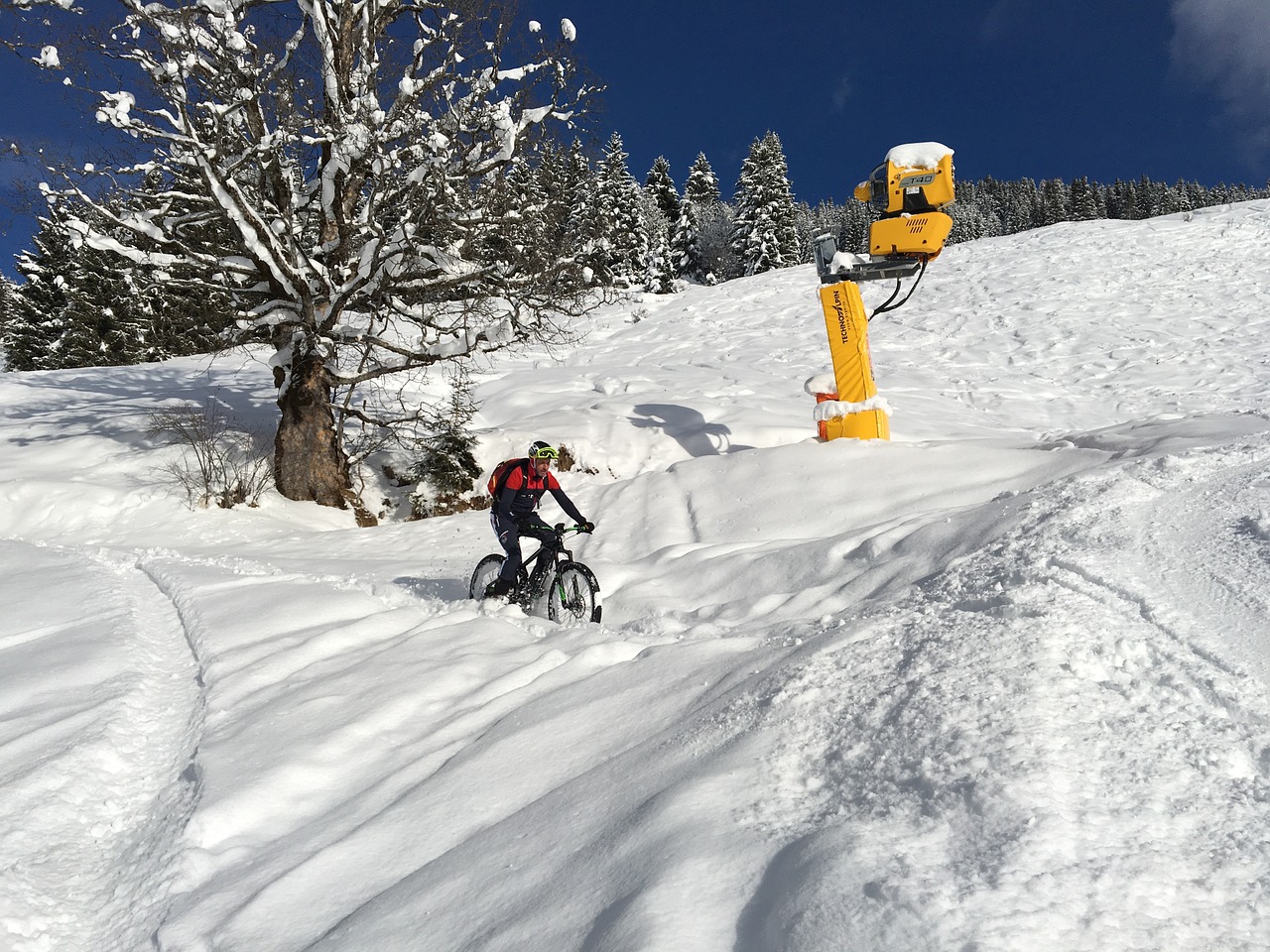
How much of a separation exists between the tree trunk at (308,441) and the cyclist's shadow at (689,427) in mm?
5064

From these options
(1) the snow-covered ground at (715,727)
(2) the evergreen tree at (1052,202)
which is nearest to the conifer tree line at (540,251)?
(1) the snow-covered ground at (715,727)

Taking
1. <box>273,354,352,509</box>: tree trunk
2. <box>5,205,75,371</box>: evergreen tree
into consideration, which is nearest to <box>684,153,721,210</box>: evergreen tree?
<box>5,205,75,371</box>: evergreen tree

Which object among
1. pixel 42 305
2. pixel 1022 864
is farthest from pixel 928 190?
pixel 42 305

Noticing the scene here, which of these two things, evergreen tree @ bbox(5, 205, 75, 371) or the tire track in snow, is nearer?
the tire track in snow

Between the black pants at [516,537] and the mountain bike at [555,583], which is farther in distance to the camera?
the black pants at [516,537]

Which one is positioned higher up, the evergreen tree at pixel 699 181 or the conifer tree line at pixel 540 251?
the evergreen tree at pixel 699 181

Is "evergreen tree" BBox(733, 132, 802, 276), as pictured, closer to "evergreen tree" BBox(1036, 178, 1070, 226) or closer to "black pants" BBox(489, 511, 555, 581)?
"black pants" BBox(489, 511, 555, 581)

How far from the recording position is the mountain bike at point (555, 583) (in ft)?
21.1

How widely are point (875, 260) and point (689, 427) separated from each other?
4.67 meters

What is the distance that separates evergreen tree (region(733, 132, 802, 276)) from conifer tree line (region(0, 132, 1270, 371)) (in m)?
0.08

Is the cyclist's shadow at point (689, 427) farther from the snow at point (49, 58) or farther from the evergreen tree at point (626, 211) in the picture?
the evergreen tree at point (626, 211)

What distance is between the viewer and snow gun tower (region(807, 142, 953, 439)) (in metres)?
8.15

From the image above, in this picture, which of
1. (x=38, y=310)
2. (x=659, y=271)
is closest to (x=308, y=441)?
(x=38, y=310)

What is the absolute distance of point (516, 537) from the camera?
22.6 feet
